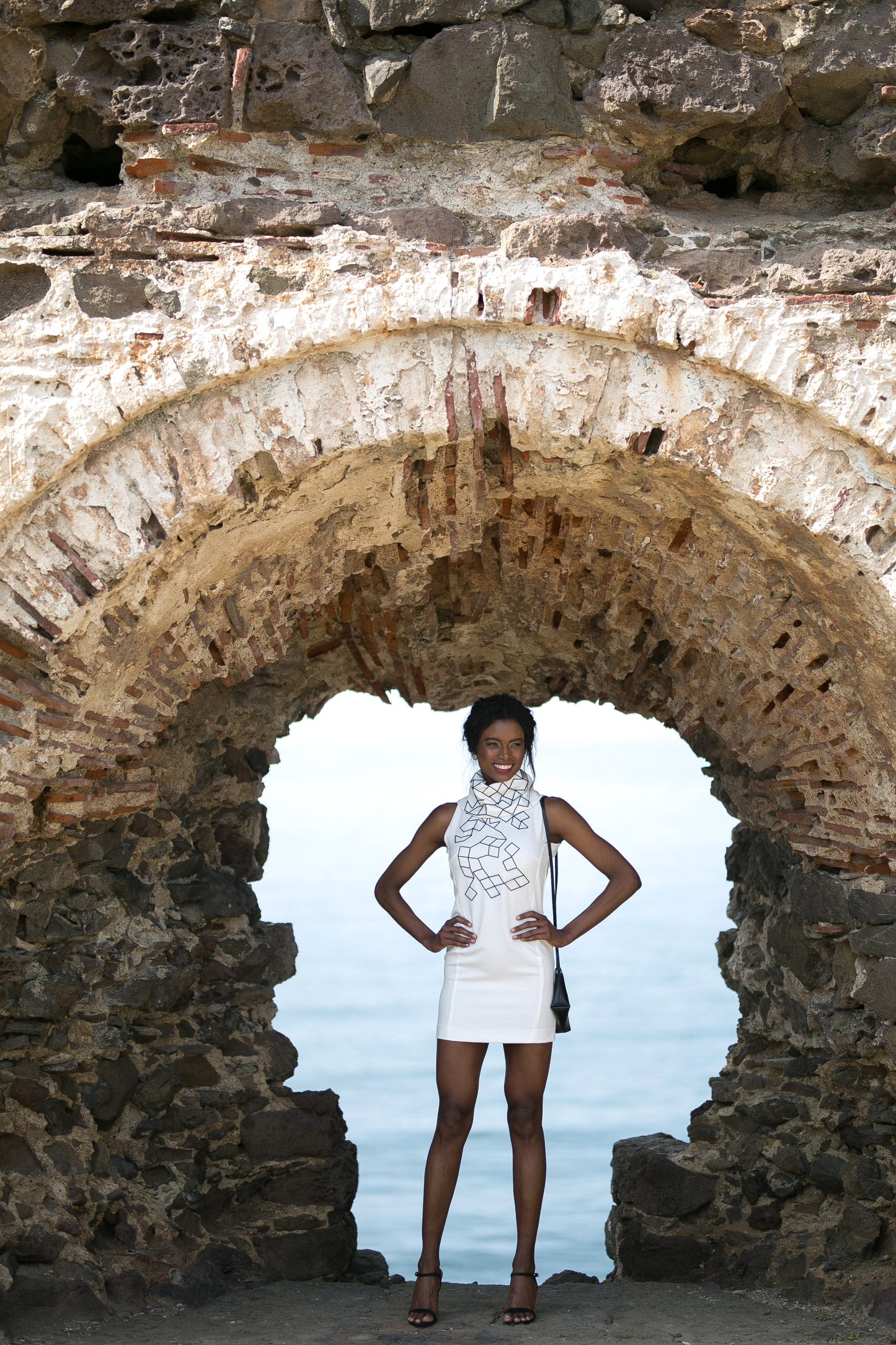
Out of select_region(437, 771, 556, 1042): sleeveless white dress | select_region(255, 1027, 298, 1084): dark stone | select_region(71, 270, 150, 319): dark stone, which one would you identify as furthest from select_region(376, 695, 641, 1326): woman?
select_region(71, 270, 150, 319): dark stone

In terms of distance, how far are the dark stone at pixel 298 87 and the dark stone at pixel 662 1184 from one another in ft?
11.5

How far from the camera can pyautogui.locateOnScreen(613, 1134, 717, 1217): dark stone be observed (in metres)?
5.05

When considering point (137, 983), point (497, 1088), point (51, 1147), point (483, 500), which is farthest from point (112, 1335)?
point (497, 1088)

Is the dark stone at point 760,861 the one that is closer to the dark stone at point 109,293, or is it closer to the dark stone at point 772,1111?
the dark stone at point 772,1111

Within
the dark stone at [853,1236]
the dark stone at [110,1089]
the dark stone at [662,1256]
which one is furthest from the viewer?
the dark stone at [662,1256]

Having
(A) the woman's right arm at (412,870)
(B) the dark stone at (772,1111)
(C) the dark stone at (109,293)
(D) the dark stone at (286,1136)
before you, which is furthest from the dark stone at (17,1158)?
(C) the dark stone at (109,293)

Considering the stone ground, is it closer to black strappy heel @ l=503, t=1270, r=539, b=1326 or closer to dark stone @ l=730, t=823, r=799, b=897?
black strappy heel @ l=503, t=1270, r=539, b=1326

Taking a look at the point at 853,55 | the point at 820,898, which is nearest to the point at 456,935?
the point at 820,898

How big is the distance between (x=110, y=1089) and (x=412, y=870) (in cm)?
137

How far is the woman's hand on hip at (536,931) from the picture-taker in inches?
152

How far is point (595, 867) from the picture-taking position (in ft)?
13.0

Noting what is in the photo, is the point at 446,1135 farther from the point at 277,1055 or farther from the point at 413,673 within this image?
the point at 413,673

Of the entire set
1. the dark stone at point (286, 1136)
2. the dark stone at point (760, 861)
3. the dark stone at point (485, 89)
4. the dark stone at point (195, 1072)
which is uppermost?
the dark stone at point (485, 89)

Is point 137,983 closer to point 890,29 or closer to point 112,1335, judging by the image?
point 112,1335
